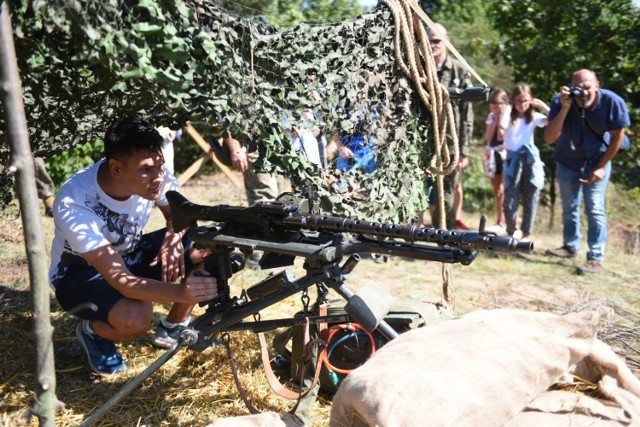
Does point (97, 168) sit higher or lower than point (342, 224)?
higher

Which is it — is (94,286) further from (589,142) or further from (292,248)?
(589,142)

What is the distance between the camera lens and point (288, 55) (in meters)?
2.78

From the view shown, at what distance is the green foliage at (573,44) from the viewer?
8367 mm

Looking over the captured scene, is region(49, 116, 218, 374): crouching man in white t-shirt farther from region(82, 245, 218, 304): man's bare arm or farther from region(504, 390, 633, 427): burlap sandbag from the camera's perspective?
region(504, 390, 633, 427): burlap sandbag

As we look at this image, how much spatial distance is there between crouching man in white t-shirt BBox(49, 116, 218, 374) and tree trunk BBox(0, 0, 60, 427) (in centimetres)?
74

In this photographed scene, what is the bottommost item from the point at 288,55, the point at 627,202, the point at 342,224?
the point at 627,202

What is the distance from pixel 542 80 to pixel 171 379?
7156 mm

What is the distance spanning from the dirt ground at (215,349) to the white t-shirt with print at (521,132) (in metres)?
1.24

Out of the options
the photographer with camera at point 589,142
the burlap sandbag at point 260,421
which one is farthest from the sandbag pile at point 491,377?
the photographer with camera at point 589,142

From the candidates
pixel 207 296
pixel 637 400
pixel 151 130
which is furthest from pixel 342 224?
pixel 637 400

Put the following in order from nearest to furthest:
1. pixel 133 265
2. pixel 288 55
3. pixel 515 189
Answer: pixel 288 55 < pixel 133 265 < pixel 515 189

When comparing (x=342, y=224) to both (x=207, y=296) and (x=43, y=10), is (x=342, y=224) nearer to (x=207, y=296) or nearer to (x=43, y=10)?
(x=207, y=296)

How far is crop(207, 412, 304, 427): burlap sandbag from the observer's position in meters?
2.65

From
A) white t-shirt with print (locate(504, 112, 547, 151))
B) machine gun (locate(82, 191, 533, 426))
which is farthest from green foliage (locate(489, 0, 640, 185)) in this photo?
machine gun (locate(82, 191, 533, 426))
